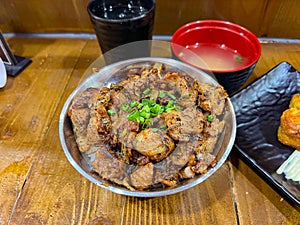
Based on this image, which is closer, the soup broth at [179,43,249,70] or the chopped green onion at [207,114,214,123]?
the chopped green onion at [207,114,214,123]

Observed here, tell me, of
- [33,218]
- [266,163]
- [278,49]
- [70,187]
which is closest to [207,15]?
[278,49]

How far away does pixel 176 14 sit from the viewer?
1.89 metres

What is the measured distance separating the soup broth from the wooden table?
1.79 ft

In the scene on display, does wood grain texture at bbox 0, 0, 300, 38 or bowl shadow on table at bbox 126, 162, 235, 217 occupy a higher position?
wood grain texture at bbox 0, 0, 300, 38

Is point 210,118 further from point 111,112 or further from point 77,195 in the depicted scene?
point 77,195

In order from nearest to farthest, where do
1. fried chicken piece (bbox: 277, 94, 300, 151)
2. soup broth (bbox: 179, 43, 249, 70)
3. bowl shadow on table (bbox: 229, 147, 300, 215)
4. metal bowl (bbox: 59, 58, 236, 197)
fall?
metal bowl (bbox: 59, 58, 236, 197) < bowl shadow on table (bbox: 229, 147, 300, 215) < fried chicken piece (bbox: 277, 94, 300, 151) < soup broth (bbox: 179, 43, 249, 70)

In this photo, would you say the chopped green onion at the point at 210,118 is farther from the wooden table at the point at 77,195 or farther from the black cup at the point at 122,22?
the black cup at the point at 122,22

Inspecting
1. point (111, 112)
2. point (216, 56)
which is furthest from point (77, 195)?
point (216, 56)

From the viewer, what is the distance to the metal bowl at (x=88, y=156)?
3.37 ft

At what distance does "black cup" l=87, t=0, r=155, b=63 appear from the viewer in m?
1.43

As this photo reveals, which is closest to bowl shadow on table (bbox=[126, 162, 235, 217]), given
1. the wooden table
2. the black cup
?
the wooden table

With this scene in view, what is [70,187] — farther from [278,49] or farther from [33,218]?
[278,49]

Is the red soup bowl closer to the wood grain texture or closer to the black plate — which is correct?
the black plate

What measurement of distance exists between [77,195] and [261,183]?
0.79 meters
